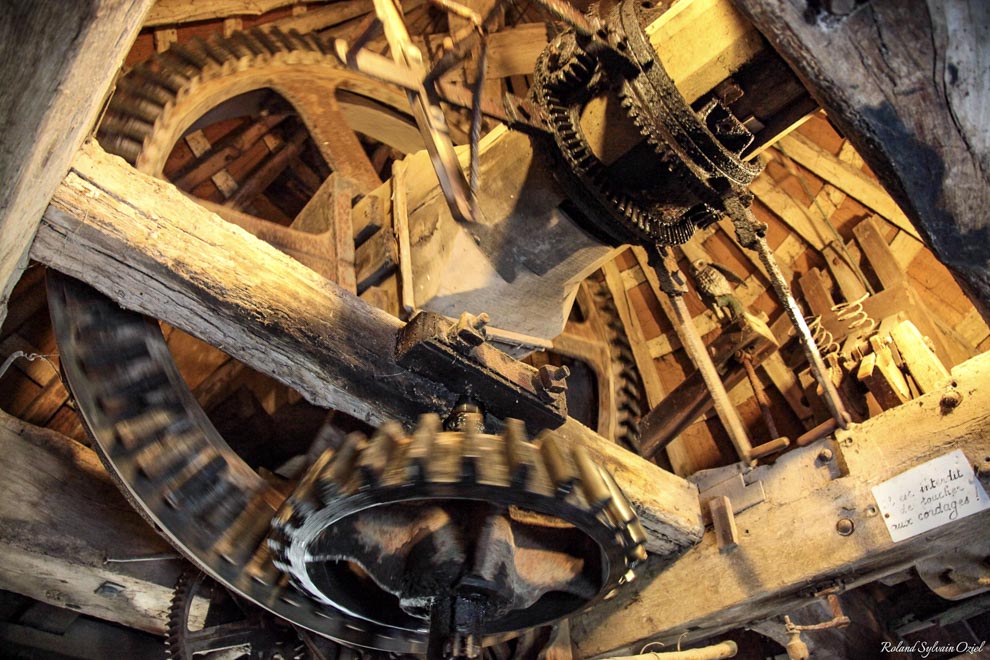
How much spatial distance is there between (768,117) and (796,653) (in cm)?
206

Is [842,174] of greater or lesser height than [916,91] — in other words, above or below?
above

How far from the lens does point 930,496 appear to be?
2.28 m

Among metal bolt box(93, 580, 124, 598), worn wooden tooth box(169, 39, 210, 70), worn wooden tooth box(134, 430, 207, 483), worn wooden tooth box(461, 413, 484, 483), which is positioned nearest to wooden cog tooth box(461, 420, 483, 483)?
worn wooden tooth box(461, 413, 484, 483)

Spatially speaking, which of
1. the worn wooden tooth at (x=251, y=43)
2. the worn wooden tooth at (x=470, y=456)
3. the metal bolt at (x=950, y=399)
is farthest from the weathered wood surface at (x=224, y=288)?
the metal bolt at (x=950, y=399)

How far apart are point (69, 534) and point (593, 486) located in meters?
1.93

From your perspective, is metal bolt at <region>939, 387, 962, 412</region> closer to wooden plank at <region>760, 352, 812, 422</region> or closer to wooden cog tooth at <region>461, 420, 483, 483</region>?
wooden plank at <region>760, 352, 812, 422</region>

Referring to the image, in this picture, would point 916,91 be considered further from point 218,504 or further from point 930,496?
point 218,504

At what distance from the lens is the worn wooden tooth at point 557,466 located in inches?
57.8

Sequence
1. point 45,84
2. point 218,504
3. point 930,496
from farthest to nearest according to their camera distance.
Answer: point 930,496 < point 218,504 < point 45,84

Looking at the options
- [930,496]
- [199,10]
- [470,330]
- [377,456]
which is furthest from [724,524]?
[199,10]

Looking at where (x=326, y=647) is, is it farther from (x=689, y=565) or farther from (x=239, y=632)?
(x=689, y=565)

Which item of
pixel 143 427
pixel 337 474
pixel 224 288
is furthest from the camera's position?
Result: pixel 143 427

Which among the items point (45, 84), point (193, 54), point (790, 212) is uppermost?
point (790, 212)

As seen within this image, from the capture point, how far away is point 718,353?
3.32m
